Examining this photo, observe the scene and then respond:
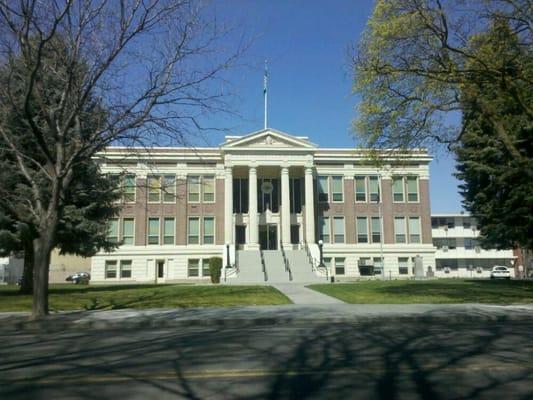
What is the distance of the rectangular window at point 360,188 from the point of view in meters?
56.1

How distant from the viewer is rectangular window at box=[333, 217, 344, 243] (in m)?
55.2

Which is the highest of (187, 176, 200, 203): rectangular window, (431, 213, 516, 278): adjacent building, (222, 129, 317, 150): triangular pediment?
(222, 129, 317, 150): triangular pediment

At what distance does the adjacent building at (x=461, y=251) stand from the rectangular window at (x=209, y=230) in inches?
1649

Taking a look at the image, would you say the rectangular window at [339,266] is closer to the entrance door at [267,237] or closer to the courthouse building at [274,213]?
the courthouse building at [274,213]

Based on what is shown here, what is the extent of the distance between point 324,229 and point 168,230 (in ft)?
52.5

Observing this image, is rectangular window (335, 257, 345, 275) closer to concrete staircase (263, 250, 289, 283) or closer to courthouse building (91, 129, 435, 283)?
courthouse building (91, 129, 435, 283)

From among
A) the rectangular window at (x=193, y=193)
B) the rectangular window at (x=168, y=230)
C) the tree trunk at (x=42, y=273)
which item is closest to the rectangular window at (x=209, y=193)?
the rectangular window at (x=193, y=193)

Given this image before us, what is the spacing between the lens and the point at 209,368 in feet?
23.9

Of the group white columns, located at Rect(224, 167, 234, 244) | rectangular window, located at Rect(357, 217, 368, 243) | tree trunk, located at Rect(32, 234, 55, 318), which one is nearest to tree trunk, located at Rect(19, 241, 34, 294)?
tree trunk, located at Rect(32, 234, 55, 318)

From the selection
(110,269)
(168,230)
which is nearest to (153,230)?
(168,230)

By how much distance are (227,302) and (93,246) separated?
11209 mm

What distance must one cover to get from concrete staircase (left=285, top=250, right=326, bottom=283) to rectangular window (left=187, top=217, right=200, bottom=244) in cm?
1207

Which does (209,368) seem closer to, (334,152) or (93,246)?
(93,246)

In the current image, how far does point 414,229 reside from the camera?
56031mm
